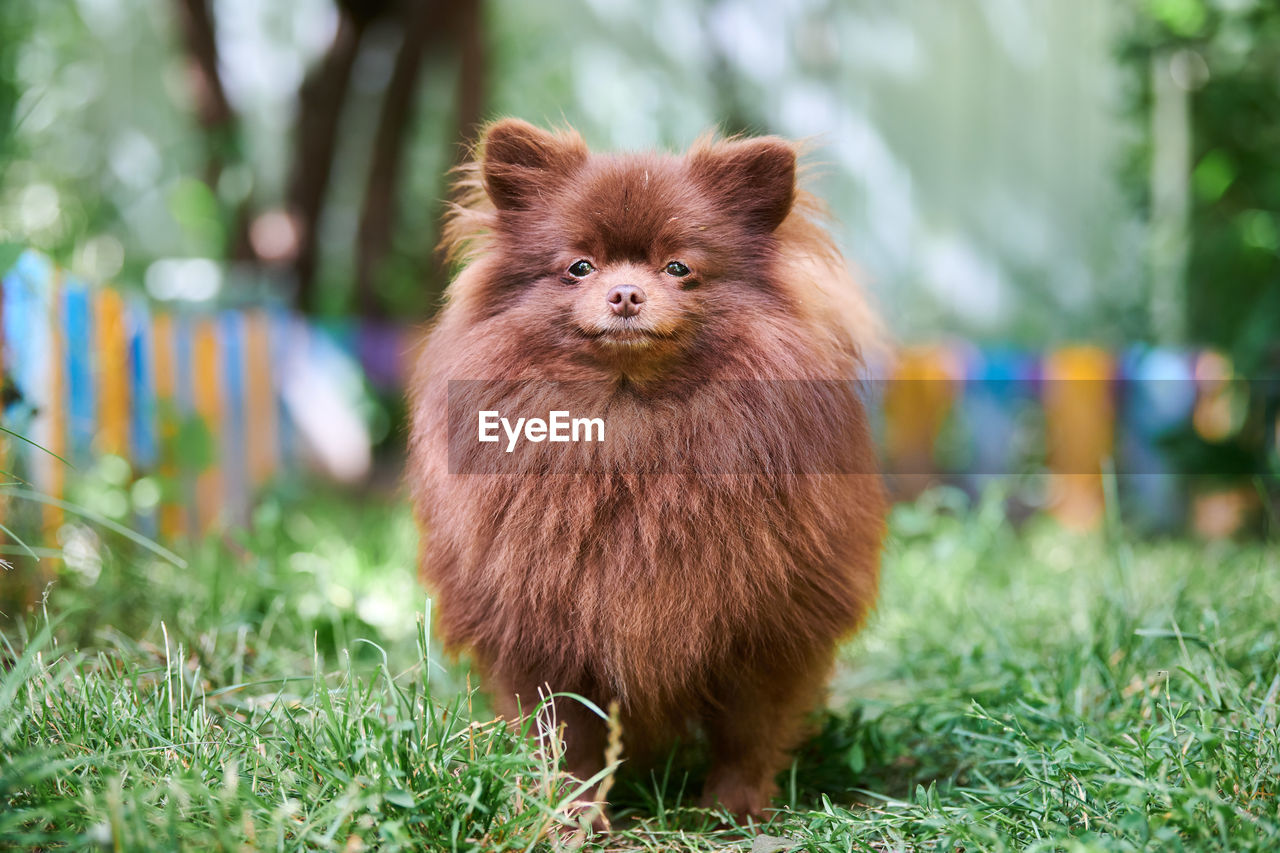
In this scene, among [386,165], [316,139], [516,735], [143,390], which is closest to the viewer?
[516,735]

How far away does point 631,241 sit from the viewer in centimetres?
195

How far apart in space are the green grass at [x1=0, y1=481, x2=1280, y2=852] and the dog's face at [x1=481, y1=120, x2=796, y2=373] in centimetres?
76

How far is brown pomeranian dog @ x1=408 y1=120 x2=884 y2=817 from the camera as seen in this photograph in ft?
6.26

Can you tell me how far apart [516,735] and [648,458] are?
0.66 m

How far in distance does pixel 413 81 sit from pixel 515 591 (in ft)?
21.0

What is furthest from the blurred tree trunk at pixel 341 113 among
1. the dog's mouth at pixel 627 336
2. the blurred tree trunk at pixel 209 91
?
the dog's mouth at pixel 627 336

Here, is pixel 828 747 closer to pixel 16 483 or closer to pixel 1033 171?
pixel 16 483

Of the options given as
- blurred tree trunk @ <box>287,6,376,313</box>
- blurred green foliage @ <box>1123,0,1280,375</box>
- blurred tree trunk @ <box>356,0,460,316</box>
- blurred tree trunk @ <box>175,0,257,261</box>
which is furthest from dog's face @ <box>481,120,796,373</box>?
blurred tree trunk @ <box>356,0,460,316</box>

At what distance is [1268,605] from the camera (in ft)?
Answer: 9.40

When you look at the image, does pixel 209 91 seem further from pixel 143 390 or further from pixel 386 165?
pixel 143 390

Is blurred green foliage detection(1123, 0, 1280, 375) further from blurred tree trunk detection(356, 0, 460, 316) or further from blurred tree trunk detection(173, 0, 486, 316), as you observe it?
blurred tree trunk detection(356, 0, 460, 316)

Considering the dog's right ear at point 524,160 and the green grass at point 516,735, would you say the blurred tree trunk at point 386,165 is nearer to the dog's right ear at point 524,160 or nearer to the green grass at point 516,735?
the green grass at point 516,735

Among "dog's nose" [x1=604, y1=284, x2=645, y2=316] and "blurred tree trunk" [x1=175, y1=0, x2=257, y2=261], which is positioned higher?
"blurred tree trunk" [x1=175, y1=0, x2=257, y2=261]

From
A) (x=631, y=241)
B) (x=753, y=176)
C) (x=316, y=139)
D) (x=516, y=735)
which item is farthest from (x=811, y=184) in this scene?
(x=316, y=139)
